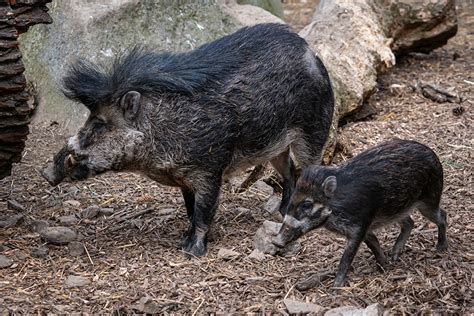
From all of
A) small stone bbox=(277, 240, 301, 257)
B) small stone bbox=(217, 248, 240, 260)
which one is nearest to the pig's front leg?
small stone bbox=(217, 248, 240, 260)

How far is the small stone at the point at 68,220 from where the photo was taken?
6755 millimetres

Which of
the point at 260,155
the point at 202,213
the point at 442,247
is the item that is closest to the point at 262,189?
the point at 260,155

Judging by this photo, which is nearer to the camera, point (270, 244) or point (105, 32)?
point (270, 244)

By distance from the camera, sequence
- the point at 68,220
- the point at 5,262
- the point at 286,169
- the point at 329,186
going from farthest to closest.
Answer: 1. the point at 286,169
2. the point at 68,220
3. the point at 5,262
4. the point at 329,186

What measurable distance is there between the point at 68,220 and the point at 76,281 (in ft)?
3.84

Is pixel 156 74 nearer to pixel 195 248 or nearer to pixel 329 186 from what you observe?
pixel 195 248

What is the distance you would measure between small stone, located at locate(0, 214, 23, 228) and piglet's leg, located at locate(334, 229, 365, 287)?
2.58 m

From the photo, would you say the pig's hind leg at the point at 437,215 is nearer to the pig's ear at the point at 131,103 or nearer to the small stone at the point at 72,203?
the pig's ear at the point at 131,103

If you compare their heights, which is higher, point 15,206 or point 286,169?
point 286,169

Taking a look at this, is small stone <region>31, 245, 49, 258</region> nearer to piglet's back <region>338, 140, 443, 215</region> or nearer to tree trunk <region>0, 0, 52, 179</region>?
tree trunk <region>0, 0, 52, 179</region>

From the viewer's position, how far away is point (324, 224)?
17.6 ft

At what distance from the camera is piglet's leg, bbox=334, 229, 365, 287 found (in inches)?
209

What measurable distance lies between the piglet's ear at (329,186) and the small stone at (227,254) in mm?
1026

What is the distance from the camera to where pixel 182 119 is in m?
6.10
